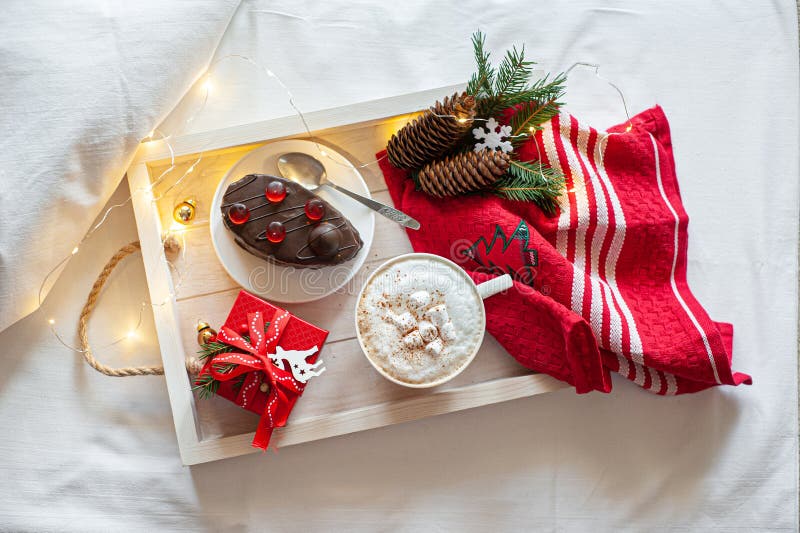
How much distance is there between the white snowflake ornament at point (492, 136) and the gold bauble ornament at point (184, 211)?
601mm

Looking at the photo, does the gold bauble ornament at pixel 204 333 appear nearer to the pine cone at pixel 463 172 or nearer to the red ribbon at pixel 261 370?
the red ribbon at pixel 261 370

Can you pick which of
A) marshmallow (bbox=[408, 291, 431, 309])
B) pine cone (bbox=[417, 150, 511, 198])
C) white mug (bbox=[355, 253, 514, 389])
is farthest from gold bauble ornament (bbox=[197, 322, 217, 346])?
pine cone (bbox=[417, 150, 511, 198])

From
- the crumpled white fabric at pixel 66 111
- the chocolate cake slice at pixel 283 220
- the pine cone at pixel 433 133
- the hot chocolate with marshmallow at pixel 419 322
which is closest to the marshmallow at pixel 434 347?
the hot chocolate with marshmallow at pixel 419 322

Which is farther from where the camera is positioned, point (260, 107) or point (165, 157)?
point (260, 107)

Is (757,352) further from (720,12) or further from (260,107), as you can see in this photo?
(260,107)

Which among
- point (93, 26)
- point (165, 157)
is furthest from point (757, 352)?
point (93, 26)

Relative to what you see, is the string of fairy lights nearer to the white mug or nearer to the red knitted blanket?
the red knitted blanket

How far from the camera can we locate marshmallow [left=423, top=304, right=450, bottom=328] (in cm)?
100

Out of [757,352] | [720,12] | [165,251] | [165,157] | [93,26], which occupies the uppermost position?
[93,26]

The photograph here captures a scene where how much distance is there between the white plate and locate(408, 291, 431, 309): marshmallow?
151mm

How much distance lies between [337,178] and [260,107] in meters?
0.27

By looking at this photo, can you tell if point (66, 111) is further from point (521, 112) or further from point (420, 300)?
point (521, 112)

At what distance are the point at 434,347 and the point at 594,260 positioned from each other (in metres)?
0.41

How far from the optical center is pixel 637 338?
1055 mm
